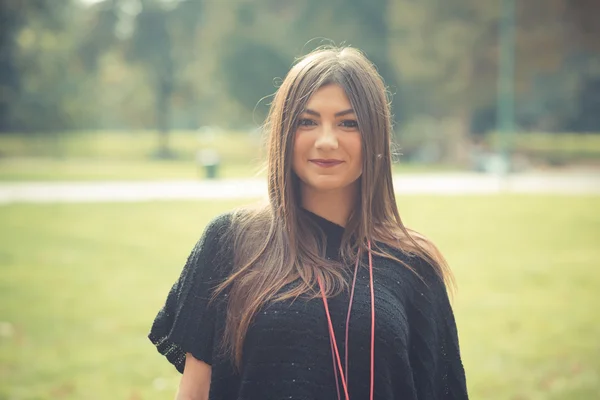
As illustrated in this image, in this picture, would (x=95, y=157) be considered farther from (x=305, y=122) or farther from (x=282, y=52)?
(x=305, y=122)

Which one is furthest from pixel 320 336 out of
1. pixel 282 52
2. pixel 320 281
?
pixel 282 52

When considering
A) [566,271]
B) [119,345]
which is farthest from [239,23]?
[119,345]

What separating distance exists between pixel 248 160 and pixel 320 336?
1418 inches

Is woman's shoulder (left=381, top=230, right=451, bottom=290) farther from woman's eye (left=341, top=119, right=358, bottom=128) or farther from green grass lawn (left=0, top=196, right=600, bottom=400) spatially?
green grass lawn (left=0, top=196, right=600, bottom=400)

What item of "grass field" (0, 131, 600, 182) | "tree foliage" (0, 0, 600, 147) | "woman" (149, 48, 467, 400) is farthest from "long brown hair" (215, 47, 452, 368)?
"tree foliage" (0, 0, 600, 147)

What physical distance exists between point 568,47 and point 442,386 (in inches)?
1367

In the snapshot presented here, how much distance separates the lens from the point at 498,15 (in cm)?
3303

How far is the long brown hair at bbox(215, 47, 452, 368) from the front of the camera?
6.37 ft

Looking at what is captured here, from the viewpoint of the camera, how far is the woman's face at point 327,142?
2.02 m

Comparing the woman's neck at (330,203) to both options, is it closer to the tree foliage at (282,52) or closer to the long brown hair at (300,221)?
the long brown hair at (300,221)

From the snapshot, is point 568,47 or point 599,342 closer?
point 599,342

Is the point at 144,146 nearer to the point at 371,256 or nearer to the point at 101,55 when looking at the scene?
the point at 101,55

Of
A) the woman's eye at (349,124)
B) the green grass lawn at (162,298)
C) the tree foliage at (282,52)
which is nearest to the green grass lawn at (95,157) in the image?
the tree foliage at (282,52)

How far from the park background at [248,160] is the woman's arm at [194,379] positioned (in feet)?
2.58
